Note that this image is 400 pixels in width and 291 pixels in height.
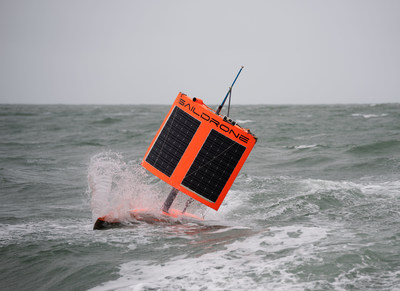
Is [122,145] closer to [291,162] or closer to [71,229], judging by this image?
[291,162]

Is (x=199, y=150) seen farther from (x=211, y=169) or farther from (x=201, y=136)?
(x=211, y=169)

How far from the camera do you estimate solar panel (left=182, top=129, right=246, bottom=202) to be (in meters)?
11.2

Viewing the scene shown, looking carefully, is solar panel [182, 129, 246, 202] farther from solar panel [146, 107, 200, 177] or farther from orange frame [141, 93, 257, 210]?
solar panel [146, 107, 200, 177]

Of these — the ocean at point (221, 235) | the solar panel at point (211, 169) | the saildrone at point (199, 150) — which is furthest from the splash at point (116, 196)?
the solar panel at point (211, 169)

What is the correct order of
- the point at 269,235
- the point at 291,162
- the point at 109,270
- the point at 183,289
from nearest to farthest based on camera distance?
1. the point at 183,289
2. the point at 109,270
3. the point at 269,235
4. the point at 291,162

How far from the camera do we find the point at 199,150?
1134cm

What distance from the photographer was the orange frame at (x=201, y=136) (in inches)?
436

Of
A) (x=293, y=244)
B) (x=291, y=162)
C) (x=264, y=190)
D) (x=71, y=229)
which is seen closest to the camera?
(x=293, y=244)

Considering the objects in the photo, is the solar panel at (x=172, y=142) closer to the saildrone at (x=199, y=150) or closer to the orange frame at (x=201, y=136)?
the saildrone at (x=199, y=150)

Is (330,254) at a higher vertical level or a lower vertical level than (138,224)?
higher

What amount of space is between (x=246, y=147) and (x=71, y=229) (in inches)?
195

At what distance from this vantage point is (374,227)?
10727 millimetres

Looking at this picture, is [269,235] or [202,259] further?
[269,235]

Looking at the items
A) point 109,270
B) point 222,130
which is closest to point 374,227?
point 222,130
